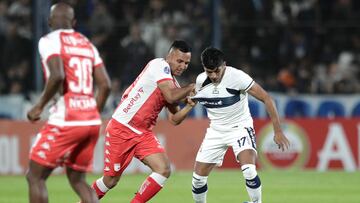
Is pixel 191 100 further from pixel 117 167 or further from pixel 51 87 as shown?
pixel 51 87

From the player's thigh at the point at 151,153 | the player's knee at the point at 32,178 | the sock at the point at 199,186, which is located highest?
the player's knee at the point at 32,178

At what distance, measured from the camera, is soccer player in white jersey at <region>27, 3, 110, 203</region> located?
871cm

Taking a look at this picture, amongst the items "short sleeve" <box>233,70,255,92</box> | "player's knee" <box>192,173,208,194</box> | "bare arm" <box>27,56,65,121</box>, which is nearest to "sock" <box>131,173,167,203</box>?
"player's knee" <box>192,173,208,194</box>

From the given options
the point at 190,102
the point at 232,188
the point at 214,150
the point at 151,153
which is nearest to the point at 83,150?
the point at 151,153

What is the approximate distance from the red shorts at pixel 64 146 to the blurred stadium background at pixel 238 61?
879 cm

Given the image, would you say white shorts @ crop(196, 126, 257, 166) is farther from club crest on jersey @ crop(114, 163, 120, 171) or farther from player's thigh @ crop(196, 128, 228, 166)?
club crest on jersey @ crop(114, 163, 120, 171)

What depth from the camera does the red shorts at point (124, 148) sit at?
10.7 m

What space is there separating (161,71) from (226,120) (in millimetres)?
1155

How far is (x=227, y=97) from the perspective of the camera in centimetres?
1108

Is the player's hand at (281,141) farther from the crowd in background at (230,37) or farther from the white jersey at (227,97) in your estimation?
the crowd in background at (230,37)

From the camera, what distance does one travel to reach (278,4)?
21.5 m

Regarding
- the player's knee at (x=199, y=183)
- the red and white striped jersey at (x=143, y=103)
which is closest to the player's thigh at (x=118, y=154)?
the red and white striped jersey at (x=143, y=103)

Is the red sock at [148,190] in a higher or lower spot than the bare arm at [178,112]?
lower

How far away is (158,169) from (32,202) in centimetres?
208
